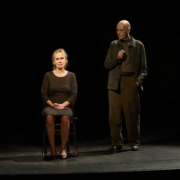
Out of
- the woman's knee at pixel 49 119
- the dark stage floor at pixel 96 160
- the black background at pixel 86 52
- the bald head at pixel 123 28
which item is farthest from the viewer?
the black background at pixel 86 52

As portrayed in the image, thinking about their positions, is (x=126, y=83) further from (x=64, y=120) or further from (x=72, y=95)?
(x=64, y=120)

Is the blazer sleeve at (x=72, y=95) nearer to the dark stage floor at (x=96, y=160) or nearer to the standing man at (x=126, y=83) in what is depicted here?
the standing man at (x=126, y=83)

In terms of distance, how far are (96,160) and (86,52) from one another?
3888 millimetres

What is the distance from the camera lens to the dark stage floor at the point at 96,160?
292cm

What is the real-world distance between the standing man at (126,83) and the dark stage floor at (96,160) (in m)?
0.26

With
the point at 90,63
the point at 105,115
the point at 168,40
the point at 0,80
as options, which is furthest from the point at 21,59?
the point at 168,40

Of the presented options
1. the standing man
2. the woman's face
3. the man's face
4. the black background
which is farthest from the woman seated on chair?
the black background

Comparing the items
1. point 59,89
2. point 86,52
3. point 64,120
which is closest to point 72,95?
point 59,89

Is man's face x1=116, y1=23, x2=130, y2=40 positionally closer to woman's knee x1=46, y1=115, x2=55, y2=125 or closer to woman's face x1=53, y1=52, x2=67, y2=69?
woman's face x1=53, y1=52, x2=67, y2=69

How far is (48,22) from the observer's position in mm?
6746

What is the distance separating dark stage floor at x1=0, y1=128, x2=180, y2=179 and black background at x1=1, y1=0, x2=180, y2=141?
1.67 metres

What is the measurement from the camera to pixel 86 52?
23.4ft

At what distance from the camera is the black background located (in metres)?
6.68

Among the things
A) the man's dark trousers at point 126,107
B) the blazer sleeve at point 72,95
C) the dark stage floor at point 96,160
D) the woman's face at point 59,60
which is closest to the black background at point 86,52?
the dark stage floor at point 96,160
